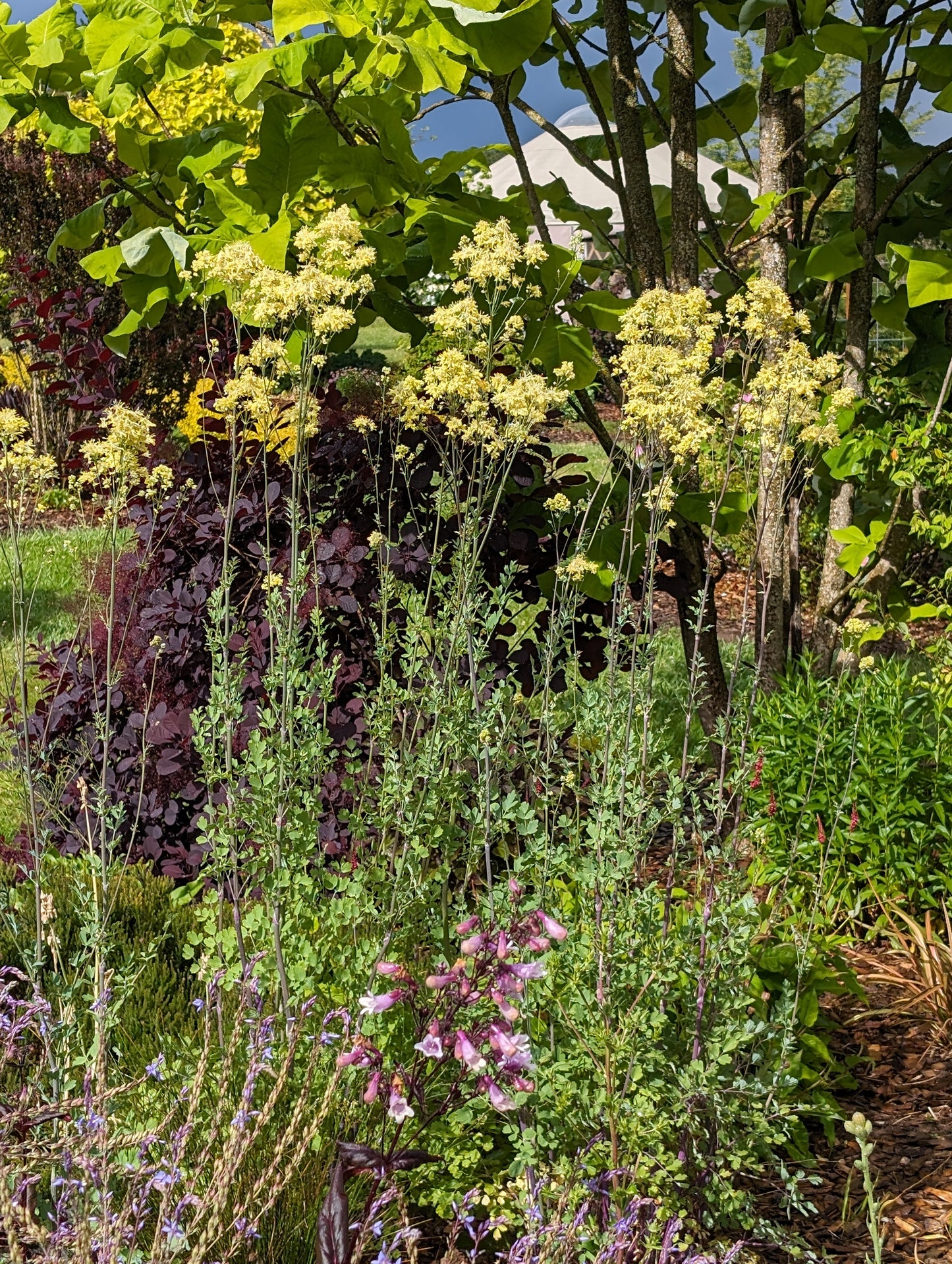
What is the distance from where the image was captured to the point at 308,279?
2.19 m

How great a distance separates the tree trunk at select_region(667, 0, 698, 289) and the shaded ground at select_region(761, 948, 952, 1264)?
237 cm

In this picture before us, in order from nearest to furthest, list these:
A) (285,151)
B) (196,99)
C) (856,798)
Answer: (285,151) → (856,798) → (196,99)

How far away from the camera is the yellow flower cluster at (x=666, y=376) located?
216cm

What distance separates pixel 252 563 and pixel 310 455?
42 centimetres

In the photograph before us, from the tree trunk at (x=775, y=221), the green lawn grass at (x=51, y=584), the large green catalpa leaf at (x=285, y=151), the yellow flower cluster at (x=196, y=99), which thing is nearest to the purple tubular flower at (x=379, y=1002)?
the large green catalpa leaf at (x=285, y=151)

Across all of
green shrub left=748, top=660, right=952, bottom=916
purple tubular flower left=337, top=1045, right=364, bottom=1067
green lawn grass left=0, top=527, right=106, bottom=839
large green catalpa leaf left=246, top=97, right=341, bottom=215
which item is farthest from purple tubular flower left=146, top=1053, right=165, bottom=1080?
green lawn grass left=0, top=527, right=106, bottom=839

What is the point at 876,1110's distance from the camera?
2713 mm

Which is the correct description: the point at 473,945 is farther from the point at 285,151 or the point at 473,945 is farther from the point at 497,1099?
the point at 285,151

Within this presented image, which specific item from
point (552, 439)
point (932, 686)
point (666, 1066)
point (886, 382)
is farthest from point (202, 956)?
point (552, 439)

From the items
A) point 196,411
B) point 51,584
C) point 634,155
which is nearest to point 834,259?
point 634,155

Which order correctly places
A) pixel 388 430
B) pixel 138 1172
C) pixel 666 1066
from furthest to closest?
pixel 388 430 < pixel 666 1066 < pixel 138 1172

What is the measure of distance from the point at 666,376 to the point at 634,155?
6.42 ft

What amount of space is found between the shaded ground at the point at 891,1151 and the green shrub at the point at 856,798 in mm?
379

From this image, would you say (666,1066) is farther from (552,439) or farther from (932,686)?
(552,439)
